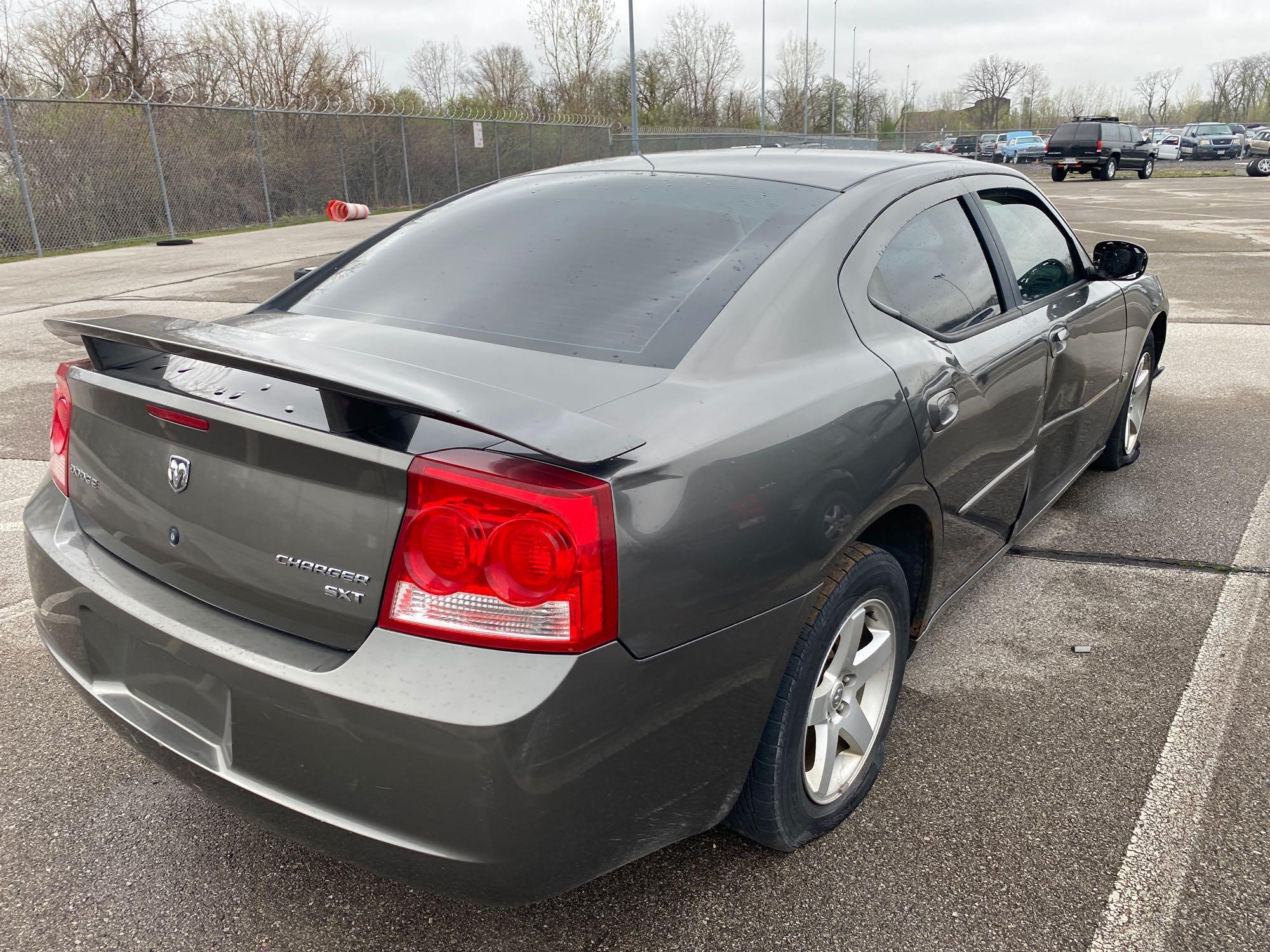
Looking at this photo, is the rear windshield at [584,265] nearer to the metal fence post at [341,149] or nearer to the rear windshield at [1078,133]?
the metal fence post at [341,149]

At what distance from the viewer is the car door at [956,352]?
92.4 inches

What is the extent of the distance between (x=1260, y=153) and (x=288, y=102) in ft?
121

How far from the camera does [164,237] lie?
60.3ft

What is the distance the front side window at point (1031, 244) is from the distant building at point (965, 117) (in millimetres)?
87308

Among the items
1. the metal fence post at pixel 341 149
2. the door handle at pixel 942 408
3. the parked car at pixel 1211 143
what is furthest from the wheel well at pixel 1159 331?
the parked car at pixel 1211 143

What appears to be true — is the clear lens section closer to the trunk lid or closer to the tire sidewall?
the trunk lid

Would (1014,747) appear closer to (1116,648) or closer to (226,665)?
(1116,648)

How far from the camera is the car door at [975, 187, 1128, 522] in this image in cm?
316

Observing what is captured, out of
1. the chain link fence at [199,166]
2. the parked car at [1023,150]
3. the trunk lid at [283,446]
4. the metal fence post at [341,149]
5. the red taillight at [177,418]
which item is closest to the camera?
the trunk lid at [283,446]

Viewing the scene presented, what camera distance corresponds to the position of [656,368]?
6.36 ft

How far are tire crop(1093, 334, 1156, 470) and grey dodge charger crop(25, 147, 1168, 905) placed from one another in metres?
2.13

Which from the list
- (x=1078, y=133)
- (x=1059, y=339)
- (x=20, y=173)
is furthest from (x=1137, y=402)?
(x=1078, y=133)

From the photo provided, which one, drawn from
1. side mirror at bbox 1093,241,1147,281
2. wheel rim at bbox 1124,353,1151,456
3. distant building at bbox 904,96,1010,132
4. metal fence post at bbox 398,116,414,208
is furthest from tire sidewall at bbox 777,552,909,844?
distant building at bbox 904,96,1010,132

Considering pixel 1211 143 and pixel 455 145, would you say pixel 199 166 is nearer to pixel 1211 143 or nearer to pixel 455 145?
pixel 455 145
